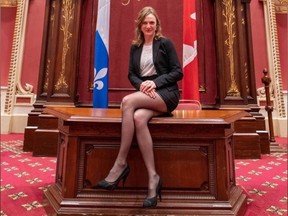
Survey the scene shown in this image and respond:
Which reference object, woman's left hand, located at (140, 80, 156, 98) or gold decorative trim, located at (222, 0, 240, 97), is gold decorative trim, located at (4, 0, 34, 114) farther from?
woman's left hand, located at (140, 80, 156, 98)

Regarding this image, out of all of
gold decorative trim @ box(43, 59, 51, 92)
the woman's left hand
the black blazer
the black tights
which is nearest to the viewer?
the black tights

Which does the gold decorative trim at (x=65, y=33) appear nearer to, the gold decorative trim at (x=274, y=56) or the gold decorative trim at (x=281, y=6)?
the gold decorative trim at (x=274, y=56)

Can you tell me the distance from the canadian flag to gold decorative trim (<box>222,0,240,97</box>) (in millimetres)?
565

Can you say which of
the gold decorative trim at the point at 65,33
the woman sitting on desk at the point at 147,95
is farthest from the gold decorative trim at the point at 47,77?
the woman sitting on desk at the point at 147,95

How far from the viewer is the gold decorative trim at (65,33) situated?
3.49 m

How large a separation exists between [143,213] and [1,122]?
457 centimetres

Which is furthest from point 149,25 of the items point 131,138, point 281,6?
point 281,6

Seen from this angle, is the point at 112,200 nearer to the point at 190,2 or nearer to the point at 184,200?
the point at 184,200

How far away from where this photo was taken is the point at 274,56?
209 inches

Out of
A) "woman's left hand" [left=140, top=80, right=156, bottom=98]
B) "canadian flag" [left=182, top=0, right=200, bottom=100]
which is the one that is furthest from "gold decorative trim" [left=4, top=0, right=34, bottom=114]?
"woman's left hand" [left=140, top=80, right=156, bottom=98]

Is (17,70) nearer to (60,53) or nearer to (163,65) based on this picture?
(60,53)

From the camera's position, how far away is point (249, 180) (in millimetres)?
2361

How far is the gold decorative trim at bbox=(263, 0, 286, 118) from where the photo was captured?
5266 millimetres

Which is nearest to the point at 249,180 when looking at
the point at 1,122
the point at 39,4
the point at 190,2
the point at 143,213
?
the point at 143,213
